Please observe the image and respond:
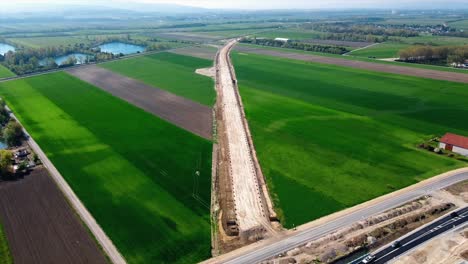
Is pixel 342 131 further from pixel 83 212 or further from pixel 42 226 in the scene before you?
pixel 42 226

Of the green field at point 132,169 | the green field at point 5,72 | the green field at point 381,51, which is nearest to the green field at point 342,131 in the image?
the green field at point 132,169

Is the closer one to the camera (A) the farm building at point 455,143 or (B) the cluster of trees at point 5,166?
(B) the cluster of trees at point 5,166

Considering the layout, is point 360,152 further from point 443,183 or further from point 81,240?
point 81,240

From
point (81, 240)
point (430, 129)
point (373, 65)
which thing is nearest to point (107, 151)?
point (81, 240)

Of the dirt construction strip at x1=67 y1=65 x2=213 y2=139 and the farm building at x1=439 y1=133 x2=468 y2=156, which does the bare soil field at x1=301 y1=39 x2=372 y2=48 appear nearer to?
the dirt construction strip at x1=67 y1=65 x2=213 y2=139

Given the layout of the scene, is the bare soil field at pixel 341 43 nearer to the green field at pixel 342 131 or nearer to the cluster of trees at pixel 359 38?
the cluster of trees at pixel 359 38
